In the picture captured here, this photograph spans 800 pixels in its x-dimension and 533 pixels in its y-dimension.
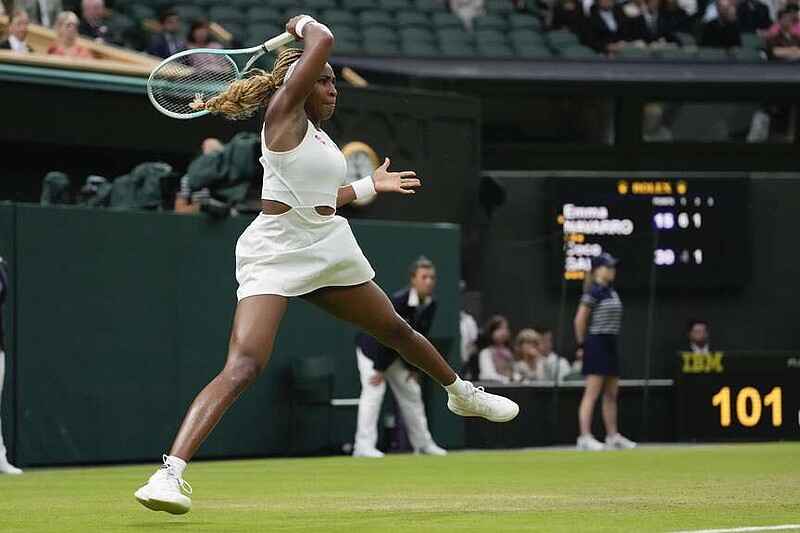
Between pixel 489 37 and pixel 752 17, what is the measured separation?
4310 millimetres

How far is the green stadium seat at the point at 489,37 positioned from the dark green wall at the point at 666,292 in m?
2.24

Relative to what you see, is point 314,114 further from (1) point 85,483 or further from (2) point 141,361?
(2) point 141,361

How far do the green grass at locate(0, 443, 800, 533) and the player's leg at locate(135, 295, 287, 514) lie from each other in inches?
8.3

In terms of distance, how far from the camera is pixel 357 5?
2219cm

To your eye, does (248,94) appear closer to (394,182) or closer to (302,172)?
(302,172)

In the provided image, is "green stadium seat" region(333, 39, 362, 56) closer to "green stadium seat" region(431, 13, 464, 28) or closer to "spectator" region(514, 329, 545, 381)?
"green stadium seat" region(431, 13, 464, 28)

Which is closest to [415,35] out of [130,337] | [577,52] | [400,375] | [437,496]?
[577,52]

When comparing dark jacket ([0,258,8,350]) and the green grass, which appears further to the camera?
dark jacket ([0,258,8,350])

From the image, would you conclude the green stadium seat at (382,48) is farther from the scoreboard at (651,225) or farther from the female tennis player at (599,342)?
the female tennis player at (599,342)

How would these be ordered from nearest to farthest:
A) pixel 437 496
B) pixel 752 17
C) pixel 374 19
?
pixel 437 496, pixel 374 19, pixel 752 17

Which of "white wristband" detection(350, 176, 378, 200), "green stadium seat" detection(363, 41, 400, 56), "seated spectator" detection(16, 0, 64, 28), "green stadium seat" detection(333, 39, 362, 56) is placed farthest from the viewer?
"green stadium seat" detection(363, 41, 400, 56)

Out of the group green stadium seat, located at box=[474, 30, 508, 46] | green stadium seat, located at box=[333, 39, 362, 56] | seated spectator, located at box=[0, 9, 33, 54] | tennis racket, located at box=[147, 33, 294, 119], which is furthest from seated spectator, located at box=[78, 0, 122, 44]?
tennis racket, located at box=[147, 33, 294, 119]

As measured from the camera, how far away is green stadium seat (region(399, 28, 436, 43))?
70.6ft

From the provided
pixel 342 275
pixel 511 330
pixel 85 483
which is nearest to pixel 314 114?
pixel 342 275
